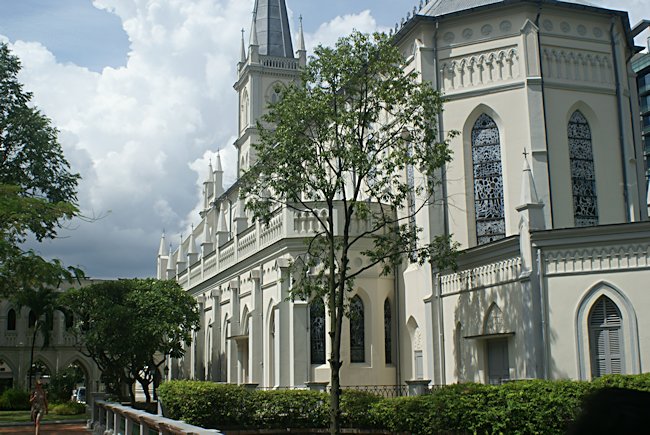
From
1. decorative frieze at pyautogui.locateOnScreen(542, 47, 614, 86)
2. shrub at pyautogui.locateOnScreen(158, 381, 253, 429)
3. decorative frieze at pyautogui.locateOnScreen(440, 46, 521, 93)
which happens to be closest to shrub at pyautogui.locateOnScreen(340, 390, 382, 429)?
shrub at pyautogui.locateOnScreen(158, 381, 253, 429)

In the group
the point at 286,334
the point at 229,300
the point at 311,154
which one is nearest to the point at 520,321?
the point at 311,154

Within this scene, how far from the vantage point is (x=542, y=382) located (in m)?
17.3

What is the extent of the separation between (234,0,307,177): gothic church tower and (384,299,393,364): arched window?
38.9m

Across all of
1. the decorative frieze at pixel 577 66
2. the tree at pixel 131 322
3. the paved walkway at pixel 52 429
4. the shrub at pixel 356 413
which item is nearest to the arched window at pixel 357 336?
the shrub at pixel 356 413

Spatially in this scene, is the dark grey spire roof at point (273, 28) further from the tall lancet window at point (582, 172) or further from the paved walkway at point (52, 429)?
the tall lancet window at point (582, 172)

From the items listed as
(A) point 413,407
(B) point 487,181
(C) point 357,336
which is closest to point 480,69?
(B) point 487,181

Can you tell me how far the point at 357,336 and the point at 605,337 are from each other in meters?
9.64

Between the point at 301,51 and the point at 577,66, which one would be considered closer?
the point at 577,66

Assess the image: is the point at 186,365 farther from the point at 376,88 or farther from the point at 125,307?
the point at 376,88

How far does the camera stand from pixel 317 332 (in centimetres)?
2703

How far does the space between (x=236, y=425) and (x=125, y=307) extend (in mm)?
15302

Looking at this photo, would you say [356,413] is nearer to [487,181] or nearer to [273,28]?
[487,181]

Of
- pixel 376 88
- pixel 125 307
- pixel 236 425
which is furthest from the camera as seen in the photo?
pixel 125 307

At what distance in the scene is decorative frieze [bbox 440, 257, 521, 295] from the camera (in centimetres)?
2156
